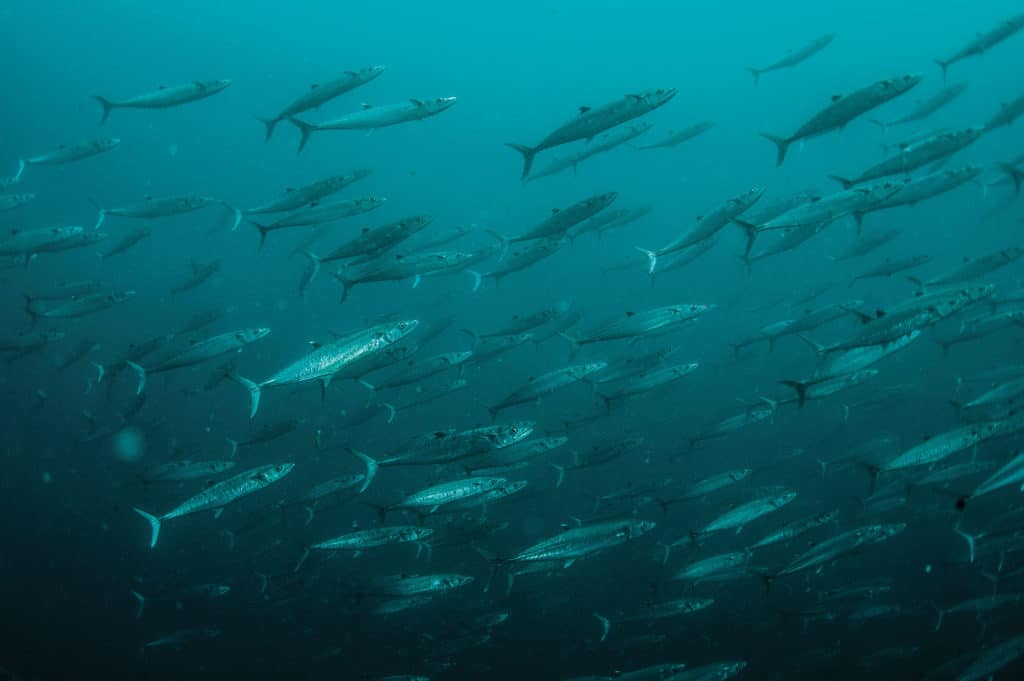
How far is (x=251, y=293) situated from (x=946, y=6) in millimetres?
41807

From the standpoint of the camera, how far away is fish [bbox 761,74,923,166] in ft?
15.3

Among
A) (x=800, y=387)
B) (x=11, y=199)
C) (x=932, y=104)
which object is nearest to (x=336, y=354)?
(x=800, y=387)

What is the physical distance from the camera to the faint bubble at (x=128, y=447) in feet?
50.8

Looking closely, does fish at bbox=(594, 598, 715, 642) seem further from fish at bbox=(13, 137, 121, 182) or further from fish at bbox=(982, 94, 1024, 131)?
fish at bbox=(13, 137, 121, 182)

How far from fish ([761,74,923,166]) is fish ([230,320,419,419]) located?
3266 millimetres

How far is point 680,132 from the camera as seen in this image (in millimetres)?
9664

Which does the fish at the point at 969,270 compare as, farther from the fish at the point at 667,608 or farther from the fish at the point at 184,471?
the fish at the point at 184,471

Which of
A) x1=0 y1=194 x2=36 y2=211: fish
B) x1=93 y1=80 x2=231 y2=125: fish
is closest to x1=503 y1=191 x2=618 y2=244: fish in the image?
x1=93 y1=80 x2=231 y2=125: fish

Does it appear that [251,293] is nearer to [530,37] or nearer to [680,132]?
[530,37]

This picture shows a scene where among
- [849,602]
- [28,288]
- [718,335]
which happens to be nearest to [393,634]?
[849,602]

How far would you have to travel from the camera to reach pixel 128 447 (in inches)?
611

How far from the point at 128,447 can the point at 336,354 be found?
13574 mm

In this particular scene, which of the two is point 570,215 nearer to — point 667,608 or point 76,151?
point 667,608

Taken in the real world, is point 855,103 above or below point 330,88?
above
